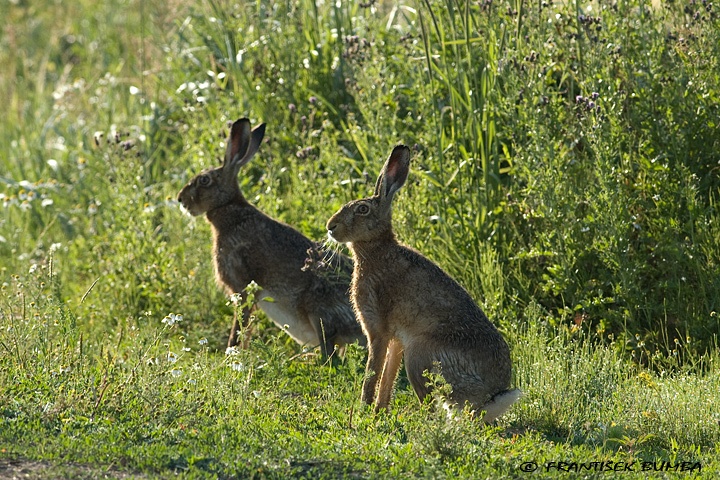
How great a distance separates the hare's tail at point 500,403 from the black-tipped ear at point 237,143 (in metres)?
3.25

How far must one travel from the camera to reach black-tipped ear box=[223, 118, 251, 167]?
846 cm

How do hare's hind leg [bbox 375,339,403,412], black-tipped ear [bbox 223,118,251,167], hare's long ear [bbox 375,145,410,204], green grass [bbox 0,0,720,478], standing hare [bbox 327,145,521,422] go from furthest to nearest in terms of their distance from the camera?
black-tipped ear [bbox 223,118,251,167] < hare's long ear [bbox 375,145,410,204] < hare's hind leg [bbox 375,339,403,412] < standing hare [bbox 327,145,521,422] < green grass [bbox 0,0,720,478]

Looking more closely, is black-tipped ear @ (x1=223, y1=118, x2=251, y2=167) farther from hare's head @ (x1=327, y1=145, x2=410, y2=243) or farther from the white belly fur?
hare's head @ (x1=327, y1=145, x2=410, y2=243)

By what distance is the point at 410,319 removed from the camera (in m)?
6.62

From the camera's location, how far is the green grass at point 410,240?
5738 millimetres

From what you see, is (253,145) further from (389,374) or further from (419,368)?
(419,368)

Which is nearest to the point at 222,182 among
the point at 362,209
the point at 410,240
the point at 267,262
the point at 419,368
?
the point at 267,262

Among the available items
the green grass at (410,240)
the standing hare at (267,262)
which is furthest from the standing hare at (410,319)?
the standing hare at (267,262)

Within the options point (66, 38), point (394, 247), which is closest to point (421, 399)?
point (394, 247)

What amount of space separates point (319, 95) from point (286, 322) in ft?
8.94

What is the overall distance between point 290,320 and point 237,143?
147 cm

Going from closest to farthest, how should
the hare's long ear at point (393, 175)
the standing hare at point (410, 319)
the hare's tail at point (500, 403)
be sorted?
1. the hare's tail at point (500, 403)
2. the standing hare at point (410, 319)
3. the hare's long ear at point (393, 175)

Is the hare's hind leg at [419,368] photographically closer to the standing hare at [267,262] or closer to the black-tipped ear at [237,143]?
the standing hare at [267,262]

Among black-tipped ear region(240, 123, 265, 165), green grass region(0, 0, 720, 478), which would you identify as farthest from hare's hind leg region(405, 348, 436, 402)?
black-tipped ear region(240, 123, 265, 165)
